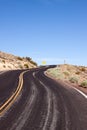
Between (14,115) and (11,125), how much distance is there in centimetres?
160

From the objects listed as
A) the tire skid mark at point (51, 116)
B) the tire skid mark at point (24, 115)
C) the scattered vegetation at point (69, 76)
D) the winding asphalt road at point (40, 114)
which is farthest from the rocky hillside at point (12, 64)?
the tire skid mark at point (51, 116)

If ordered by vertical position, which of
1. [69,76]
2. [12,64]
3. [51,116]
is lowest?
[51,116]

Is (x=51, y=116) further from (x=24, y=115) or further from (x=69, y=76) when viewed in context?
(x=69, y=76)

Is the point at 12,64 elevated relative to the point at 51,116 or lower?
elevated

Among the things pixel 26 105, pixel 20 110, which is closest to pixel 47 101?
pixel 26 105

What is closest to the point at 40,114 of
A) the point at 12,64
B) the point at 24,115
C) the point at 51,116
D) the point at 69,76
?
the point at 51,116

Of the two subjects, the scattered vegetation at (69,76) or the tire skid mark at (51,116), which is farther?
the scattered vegetation at (69,76)

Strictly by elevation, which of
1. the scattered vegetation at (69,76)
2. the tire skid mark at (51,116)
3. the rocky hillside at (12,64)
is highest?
the rocky hillside at (12,64)

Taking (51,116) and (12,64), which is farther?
(12,64)

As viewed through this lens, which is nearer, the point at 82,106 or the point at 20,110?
the point at 20,110

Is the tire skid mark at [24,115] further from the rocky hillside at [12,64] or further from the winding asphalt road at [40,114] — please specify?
the rocky hillside at [12,64]

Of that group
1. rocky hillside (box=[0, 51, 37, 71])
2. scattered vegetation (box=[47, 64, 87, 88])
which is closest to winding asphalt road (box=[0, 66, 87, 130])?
scattered vegetation (box=[47, 64, 87, 88])

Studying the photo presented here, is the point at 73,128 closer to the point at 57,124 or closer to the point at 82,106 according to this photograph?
the point at 57,124

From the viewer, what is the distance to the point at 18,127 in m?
9.91
